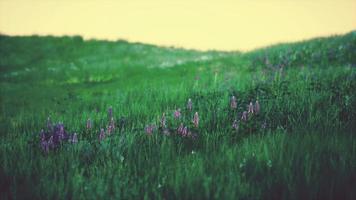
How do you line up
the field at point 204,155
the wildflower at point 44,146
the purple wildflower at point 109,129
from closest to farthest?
the field at point 204,155, the wildflower at point 44,146, the purple wildflower at point 109,129

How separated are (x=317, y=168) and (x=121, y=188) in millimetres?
1420

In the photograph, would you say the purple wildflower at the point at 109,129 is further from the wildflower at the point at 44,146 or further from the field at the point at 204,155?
the wildflower at the point at 44,146

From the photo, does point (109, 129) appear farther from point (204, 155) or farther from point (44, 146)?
point (204, 155)

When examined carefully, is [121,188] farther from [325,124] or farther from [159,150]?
[325,124]

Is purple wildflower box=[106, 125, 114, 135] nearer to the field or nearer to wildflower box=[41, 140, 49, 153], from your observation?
the field

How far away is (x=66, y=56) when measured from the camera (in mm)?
22203

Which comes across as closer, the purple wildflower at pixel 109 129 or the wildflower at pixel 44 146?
the wildflower at pixel 44 146

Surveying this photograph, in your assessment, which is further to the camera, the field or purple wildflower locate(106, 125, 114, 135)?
purple wildflower locate(106, 125, 114, 135)

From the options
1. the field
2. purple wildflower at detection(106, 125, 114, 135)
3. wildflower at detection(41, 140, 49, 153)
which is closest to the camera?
the field

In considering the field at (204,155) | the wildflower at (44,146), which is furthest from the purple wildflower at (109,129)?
the wildflower at (44,146)

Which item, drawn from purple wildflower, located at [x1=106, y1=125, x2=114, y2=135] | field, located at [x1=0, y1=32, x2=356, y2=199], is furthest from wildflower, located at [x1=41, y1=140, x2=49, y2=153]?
purple wildflower, located at [x1=106, y1=125, x2=114, y2=135]

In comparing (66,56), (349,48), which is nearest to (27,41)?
(66,56)

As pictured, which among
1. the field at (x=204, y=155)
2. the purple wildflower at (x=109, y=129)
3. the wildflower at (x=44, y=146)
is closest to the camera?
the field at (x=204, y=155)

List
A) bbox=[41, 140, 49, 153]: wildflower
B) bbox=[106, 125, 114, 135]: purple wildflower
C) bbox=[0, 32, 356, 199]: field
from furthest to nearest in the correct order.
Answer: bbox=[106, 125, 114, 135]: purple wildflower
bbox=[41, 140, 49, 153]: wildflower
bbox=[0, 32, 356, 199]: field
